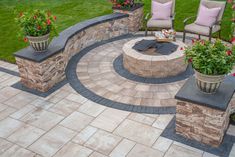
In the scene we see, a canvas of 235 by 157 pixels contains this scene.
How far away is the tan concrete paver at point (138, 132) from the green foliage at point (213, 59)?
1.67m

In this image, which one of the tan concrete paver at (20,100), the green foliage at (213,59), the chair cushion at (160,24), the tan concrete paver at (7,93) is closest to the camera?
the green foliage at (213,59)

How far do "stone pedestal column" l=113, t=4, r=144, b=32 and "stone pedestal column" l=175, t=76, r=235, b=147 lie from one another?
18.1 ft

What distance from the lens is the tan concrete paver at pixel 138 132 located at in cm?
609

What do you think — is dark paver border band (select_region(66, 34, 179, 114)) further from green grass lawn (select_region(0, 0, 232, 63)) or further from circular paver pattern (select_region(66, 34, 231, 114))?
green grass lawn (select_region(0, 0, 232, 63))

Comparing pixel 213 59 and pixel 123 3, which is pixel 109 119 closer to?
pixel 213 59

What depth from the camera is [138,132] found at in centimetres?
629

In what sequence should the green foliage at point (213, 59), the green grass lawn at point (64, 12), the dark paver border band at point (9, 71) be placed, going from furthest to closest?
the green grass lawn at point (64, 12)
the dark paver border band at point (9, 71)
the green foliage at point (213, 59)

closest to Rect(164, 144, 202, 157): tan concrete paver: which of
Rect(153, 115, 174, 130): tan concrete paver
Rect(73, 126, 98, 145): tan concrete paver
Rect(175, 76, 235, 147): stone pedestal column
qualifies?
Rect(175, 76, 235, 147): stone pedestal column

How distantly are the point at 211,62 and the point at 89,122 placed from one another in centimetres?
294

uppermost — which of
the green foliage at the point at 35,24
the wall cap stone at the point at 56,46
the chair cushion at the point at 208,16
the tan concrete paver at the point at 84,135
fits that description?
the green foliage at the point at 35,24

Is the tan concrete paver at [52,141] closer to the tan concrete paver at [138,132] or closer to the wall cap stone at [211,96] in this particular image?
the tan concrete paver at [138,132]

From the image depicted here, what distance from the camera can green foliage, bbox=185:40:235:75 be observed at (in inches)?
210

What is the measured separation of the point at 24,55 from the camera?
769 centimetres

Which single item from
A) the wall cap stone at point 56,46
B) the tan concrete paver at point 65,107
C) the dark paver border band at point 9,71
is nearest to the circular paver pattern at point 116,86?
the tan concrete paver at point 65,107
